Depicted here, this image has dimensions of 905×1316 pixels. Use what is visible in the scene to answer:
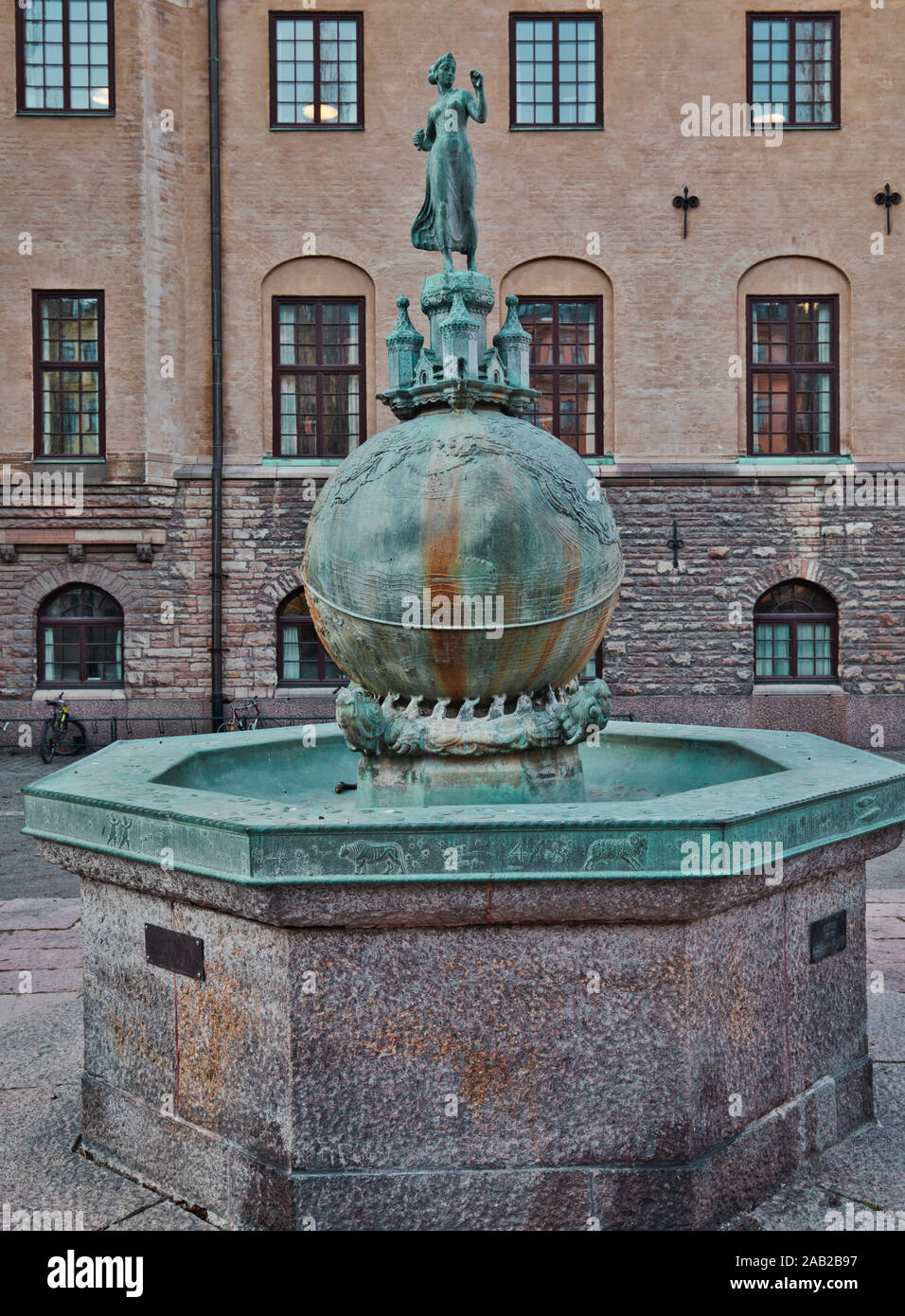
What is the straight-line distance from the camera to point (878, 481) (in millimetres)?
19094

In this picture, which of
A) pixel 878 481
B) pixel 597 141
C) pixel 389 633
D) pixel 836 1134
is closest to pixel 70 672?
pixel 597 141

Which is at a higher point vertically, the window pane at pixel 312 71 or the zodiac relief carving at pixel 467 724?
the window pane at pixel 312 71

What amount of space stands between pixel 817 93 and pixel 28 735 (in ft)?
55.5

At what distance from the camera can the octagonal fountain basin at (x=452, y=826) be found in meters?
3.43

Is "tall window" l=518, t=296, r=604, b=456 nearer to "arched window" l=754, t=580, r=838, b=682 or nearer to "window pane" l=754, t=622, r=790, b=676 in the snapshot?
"arched window" l=754, t=580, r=838, b=682

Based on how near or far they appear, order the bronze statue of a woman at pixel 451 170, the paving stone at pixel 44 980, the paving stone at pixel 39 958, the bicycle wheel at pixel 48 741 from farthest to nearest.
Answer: the bicycle wheel at pixel 48 741, the paving stone at pixel 39 958, the paving stone at pixel 44 980, the bronze statue of a woman at pixel 451 170

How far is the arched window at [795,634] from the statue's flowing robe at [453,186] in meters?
15.1

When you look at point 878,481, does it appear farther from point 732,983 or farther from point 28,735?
point 732,983

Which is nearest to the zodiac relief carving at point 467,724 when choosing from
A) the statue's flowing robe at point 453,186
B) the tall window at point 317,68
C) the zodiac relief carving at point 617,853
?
the zodiac relief carving at point 617,853

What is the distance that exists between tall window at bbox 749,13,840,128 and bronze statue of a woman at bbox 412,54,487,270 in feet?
53.6

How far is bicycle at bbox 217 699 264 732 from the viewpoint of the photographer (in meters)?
18.2

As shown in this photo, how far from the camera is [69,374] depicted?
62.0 ft

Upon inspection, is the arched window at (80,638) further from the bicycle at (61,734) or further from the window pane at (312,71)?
the window pane at (312,71)
